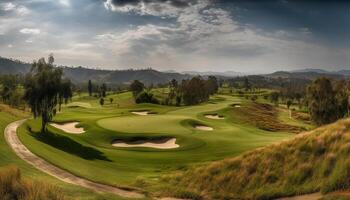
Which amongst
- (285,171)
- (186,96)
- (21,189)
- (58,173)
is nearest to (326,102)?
(186,96)

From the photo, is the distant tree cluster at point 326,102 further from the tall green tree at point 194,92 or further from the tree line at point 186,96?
the tree line at point 186,96

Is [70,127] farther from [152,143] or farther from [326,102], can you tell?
[326,102]

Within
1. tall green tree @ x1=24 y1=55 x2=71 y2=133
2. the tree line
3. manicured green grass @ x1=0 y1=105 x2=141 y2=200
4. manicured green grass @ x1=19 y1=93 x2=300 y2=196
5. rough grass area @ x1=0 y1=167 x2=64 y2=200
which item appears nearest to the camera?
rough grass area @ x1=0 y1=167 x2=64 y2=200

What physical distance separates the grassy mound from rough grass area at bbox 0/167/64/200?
8.52 meters

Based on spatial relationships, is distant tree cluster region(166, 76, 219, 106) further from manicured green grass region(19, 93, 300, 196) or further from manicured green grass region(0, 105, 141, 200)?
manicured green grass region(0, 105, 141, 200)

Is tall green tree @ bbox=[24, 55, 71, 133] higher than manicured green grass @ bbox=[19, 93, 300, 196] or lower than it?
higher

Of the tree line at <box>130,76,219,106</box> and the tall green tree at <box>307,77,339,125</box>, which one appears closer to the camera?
the tall green tree at <box>307,77,339,125</box>

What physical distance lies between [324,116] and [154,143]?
46.9 meters

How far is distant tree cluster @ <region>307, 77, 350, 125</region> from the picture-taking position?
76.6 m

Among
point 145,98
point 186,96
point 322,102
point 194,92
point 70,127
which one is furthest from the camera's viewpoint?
point 194,92

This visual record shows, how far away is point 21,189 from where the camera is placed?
36.9ft

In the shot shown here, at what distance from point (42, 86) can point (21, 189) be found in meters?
37.4

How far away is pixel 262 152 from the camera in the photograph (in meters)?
19.9

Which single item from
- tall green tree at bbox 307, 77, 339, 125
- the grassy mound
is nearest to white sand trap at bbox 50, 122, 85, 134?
the grassy mound
